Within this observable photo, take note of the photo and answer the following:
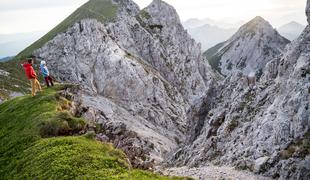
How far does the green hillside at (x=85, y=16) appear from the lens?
426 ft

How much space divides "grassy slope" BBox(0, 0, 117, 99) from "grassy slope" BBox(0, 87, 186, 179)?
47823mm

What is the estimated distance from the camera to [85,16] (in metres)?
138

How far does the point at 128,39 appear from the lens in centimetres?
13962

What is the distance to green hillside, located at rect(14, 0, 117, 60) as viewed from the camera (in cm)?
12973

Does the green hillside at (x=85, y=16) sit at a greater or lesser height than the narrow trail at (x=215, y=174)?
greater

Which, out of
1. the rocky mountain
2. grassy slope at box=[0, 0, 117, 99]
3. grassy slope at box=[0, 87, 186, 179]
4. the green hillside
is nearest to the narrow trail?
the rocky mountain

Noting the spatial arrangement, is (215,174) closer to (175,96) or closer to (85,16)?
(175,96)

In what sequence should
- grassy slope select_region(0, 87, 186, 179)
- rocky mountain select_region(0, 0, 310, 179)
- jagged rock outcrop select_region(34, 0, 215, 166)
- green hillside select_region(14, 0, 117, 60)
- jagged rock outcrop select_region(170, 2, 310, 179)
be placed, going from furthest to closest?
green hillside select_region(14, 0, 117, 60) < jagged rock outcrop select_region(34, 0, 215, 166) < rocky mountain select_region(0, 0, 310, 179) < jagged rock outcrop select_region(170, 2, 310, 179) < grassy slope select_region(0, 87, 186, 179)

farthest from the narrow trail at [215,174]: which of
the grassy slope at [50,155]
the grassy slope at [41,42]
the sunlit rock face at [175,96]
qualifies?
the grassy slope at [41,42]

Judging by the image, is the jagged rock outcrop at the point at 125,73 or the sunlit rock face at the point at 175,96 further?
the jagged rock outcrop at the point at 125,73

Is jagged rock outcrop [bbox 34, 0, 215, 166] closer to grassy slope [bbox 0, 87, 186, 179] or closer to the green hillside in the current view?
the green hillside

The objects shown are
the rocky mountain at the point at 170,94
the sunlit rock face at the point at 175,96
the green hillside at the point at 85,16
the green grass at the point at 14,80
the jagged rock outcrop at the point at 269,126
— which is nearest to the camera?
the jagged rock outcrop at the point at 269,126

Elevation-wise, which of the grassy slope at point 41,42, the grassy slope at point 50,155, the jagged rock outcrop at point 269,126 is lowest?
the jagged rock outcrop at point 269,126

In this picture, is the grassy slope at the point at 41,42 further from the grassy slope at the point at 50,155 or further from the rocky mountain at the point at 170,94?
the grassy slope at the point at 50,155
